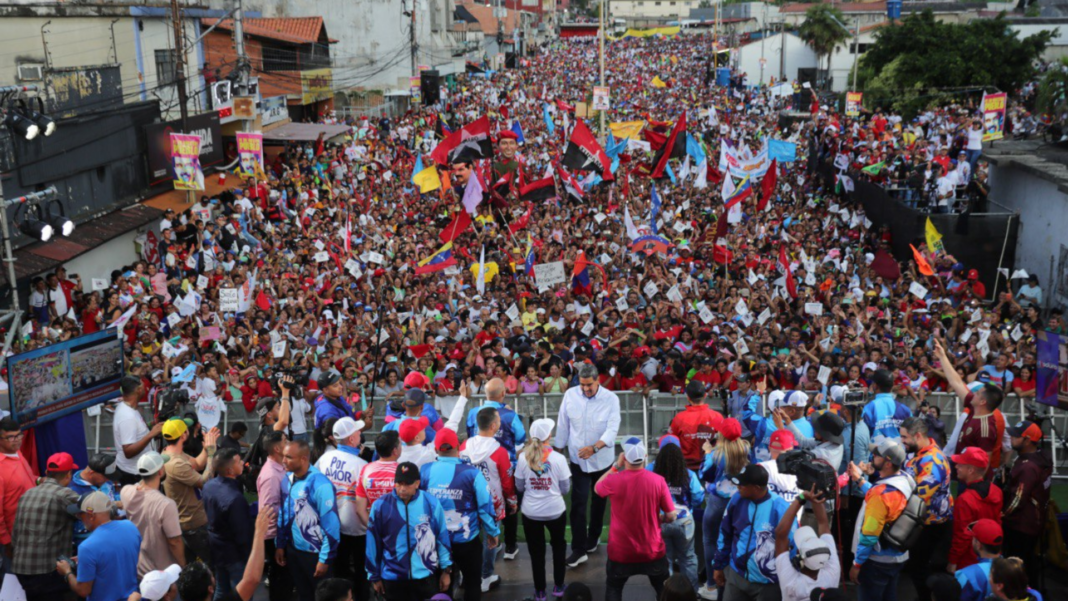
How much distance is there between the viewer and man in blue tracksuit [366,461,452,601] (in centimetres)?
607

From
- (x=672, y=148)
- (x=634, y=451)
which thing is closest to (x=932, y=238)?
(x=672, y=148)

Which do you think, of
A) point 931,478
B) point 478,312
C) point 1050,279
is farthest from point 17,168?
point 1050,279

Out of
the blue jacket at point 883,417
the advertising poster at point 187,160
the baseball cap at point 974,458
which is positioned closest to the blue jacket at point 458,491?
the baseball cap at point 974,458

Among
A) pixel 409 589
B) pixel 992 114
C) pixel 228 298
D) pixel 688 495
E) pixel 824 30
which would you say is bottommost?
pixel 409 589

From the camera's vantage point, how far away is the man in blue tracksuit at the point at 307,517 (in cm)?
633

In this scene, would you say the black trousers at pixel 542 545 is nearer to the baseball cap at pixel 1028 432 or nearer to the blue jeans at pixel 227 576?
the blue jeans at pixel 227 576

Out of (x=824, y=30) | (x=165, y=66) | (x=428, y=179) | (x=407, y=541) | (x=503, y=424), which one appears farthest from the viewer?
(x=824, y=30)

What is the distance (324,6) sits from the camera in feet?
165

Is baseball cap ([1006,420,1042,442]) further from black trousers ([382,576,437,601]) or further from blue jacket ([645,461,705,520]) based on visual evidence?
black trousers ([382,576,437,601])

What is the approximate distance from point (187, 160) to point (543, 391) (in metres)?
11.8

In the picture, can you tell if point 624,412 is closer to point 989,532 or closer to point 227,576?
point 227,576

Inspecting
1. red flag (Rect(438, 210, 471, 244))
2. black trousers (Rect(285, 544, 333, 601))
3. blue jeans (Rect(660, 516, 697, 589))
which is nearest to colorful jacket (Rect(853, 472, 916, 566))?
blue jeans (Rect(660, 516, 697, 589))

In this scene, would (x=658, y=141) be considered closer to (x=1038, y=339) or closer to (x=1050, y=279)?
(x=1050, y=279)

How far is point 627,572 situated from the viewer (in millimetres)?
6625
